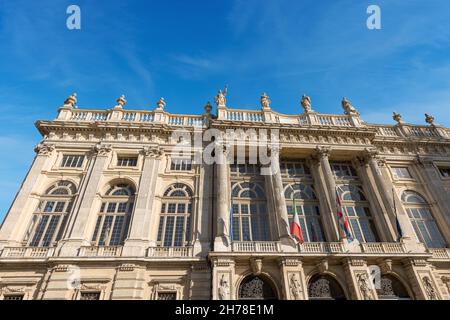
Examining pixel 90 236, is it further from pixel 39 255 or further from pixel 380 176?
pixel 380 176

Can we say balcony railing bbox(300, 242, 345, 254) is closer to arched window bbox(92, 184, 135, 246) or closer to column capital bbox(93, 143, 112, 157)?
arched window bbox(92, 184, 135, 246)

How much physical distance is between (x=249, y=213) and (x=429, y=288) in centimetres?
1244

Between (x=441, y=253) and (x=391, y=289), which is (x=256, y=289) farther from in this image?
(x=441, y=253)

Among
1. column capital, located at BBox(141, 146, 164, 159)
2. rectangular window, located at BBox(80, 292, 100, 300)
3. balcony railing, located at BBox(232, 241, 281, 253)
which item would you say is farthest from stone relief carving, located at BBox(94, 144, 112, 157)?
balcony railing, located at BBox(232, 241, 281, 253)

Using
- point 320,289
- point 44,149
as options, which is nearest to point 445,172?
point 320,289

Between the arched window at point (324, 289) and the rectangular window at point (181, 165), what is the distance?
12.9 meters

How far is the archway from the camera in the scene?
16.8 metres

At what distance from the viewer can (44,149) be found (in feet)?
73.0

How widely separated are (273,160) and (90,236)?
50.0 feet

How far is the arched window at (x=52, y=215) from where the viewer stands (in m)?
18.7

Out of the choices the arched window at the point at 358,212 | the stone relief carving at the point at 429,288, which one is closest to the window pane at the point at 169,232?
the arched window at the point at 358,212

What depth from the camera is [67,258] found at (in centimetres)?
1656

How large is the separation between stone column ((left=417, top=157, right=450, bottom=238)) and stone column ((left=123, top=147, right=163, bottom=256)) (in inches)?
921
